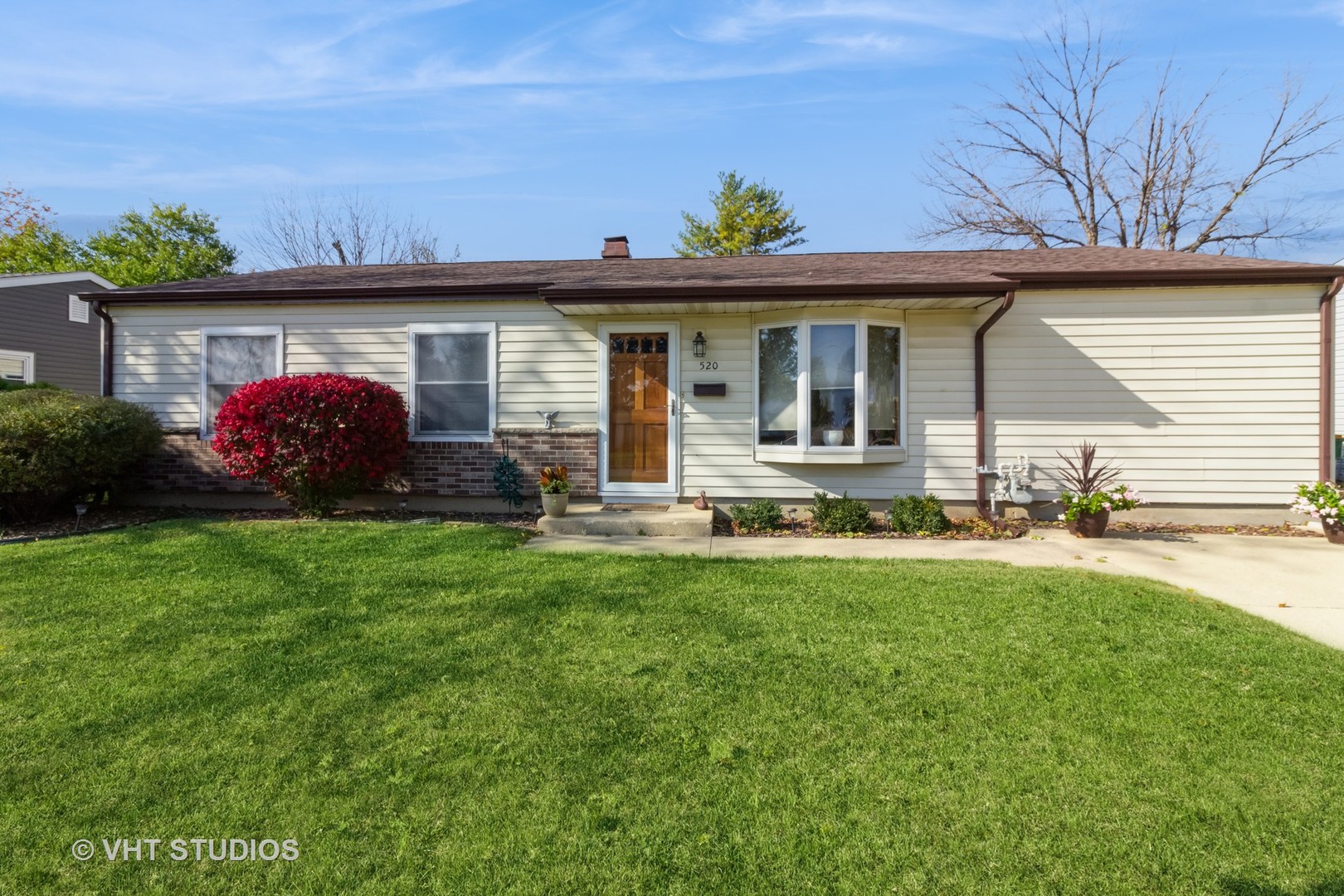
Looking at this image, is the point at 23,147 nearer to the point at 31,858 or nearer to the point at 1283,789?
the point at 31,858

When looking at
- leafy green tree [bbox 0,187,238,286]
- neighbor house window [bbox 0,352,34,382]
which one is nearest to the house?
neighbor house window [bbox 0,352,34,382]

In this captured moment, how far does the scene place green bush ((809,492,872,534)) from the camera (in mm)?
6844

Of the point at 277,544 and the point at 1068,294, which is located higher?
the point at 1068,294

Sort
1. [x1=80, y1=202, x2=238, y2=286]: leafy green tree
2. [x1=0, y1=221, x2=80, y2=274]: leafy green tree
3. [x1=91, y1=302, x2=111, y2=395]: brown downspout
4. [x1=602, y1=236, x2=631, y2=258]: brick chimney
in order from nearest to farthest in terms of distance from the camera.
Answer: [x1=91, y1=302, x2=111, y2=395]: brown downspout < [x1=602, y1=236, x2=631, y2=258]: brick chimney < [x1=0, y1=221, x2=80, y2=274]: leafy green tree < [x1=80, y1=202, x2=238, y2=286]: leafy green tree

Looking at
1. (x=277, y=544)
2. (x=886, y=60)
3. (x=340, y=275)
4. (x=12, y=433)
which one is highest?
(x=886, y=60)

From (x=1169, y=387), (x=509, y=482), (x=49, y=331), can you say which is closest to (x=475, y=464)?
(x=509, y=482)

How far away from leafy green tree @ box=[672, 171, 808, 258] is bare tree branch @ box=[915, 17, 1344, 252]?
8.03m

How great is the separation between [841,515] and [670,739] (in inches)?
184

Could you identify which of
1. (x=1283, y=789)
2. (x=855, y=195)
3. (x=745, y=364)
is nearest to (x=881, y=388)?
(x=745, y=364)

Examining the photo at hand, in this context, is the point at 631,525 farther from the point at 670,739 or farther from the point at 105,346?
the point at 105,346

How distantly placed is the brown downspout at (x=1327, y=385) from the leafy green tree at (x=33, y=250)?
3114 centimetres

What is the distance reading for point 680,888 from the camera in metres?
1.81

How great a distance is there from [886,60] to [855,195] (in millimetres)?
8808

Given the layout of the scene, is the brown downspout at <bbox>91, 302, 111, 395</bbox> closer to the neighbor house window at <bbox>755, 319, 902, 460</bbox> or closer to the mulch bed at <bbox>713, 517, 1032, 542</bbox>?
the mulch bed at <bbox>713, 517, 1032, 542</bbox>
